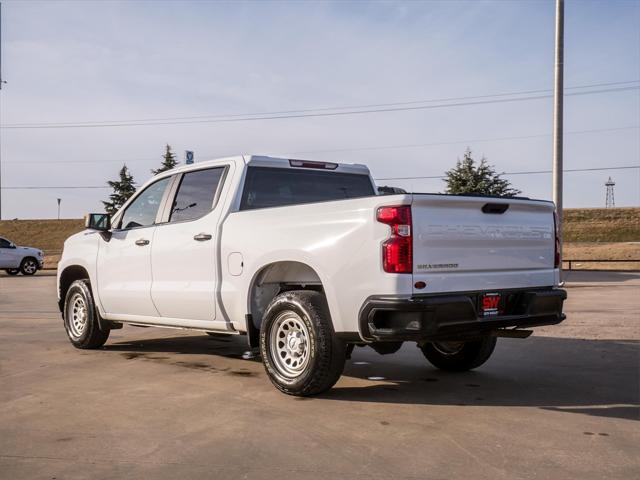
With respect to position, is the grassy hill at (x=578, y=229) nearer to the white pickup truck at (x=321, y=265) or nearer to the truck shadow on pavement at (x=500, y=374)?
the truck shadow on pavement at (x=500, y=374)

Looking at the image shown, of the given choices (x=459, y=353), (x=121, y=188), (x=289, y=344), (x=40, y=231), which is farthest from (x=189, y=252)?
(x=40, y=231)

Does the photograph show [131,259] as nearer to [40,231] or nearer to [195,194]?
[195,194]

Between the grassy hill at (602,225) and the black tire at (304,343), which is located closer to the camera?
the black tire at (304,343)

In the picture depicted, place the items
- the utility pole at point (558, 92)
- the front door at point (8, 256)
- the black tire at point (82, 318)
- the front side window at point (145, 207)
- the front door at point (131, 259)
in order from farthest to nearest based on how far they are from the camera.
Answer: the front door at point (8, 256)
the utility pole at point (558, 92)
the black tire at point (82, 318)
the front side window at point (145, 207)
the front door at point (131, 259)

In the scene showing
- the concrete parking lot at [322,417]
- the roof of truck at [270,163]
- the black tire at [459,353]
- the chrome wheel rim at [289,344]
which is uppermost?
the roof of truck at [270,163]

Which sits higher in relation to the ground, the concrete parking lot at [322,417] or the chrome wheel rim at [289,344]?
the chrome wheel rim at [289,344]

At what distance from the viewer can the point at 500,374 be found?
6.93 metres

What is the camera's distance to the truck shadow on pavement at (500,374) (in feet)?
18.8

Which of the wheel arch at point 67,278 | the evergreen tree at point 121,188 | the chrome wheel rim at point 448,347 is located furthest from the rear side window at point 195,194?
the evergreen tree at point 121,188

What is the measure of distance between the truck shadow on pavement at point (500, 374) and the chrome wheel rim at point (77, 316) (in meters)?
0.44

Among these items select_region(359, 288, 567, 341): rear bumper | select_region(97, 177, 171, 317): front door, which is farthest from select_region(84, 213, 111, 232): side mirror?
select_region(359, 288, 567, 341): rear bumper

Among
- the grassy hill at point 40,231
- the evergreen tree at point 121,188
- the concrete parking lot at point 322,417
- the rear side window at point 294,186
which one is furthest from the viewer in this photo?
the grassy hill at point 40,231

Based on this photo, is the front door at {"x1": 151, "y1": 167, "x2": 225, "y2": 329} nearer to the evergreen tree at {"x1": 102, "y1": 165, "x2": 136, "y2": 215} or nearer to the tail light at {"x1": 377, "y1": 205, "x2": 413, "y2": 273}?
the tail light at {"x1": 377, "y1": 205, "x2": 413, "y2": 273}

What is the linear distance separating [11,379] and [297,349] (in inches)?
112
